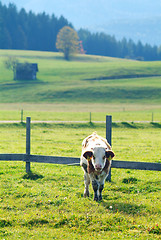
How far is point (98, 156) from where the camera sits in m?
9.65

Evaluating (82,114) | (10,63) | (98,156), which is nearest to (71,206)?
(98,156)

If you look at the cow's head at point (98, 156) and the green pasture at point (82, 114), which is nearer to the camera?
the cow's head at point (98, 156)

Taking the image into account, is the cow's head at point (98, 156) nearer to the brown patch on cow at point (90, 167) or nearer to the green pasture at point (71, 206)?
the brown patch on cow at point (90, 167)

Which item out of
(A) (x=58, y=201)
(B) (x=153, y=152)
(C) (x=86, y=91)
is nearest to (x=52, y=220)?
(A) (x=58, y=201)

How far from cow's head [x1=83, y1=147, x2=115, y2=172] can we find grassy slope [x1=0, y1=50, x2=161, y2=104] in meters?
63.3

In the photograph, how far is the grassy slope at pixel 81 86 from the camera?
76875 mm

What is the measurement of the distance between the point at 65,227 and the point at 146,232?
180 centimetres

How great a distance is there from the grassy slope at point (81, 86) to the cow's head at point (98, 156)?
208ft

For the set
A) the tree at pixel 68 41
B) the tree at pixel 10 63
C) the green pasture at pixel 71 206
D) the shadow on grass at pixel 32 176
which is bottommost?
the green pasture at pixel 71 206

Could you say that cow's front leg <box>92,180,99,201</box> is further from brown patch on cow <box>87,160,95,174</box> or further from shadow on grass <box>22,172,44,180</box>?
shadow on grass <box>22,172,44,180</box>

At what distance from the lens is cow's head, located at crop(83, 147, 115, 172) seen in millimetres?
9530

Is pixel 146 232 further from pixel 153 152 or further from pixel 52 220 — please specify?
pixel 153 152

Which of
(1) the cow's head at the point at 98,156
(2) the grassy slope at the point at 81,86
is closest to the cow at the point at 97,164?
(1) the cow's head at the point at 98,156

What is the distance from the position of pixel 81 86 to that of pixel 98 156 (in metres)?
79.9
